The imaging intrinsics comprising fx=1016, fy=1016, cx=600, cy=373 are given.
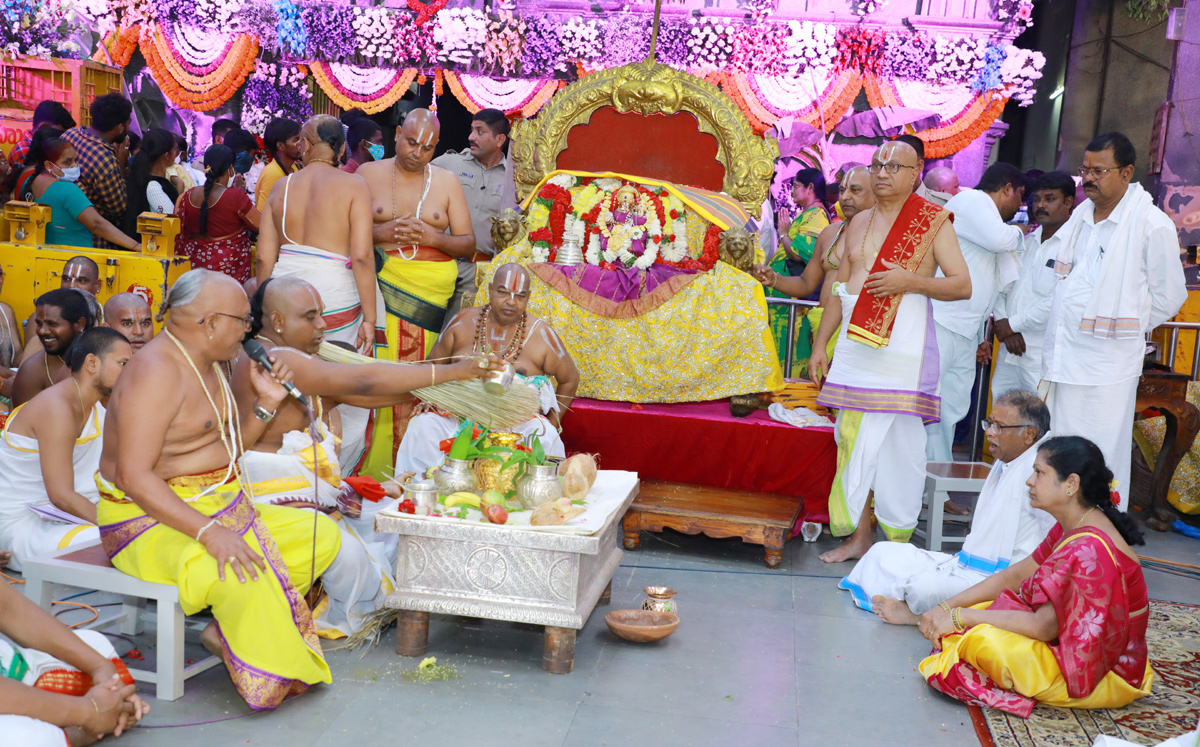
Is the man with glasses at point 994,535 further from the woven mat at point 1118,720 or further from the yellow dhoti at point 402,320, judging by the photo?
the yellow dhoti at point 402,320

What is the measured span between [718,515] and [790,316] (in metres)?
2.14

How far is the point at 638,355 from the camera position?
6.09m

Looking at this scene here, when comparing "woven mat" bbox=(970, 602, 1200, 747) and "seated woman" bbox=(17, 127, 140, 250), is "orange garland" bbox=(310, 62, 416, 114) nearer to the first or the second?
"seated woman" bbox=(17, 127, 140, 250)

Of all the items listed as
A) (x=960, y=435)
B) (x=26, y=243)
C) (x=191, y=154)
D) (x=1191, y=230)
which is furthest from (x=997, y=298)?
(x=191, y=154)

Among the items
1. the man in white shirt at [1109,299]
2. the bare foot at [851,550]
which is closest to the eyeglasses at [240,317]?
the bare foot at [851,550]

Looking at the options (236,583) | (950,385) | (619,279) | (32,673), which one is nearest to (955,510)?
(950,385)

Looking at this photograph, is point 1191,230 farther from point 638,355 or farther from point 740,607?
point 740,607

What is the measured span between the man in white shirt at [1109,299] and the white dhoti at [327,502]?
3644 millimetres

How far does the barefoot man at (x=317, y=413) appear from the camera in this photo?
12.5ft

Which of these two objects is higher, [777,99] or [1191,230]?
[777,99]

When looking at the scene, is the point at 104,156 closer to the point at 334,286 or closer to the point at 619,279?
the point at 334,286

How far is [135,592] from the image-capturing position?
3336mm

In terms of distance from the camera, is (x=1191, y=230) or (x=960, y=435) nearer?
(x=960, y=435)

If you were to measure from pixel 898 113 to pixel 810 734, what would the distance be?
1154 cm
